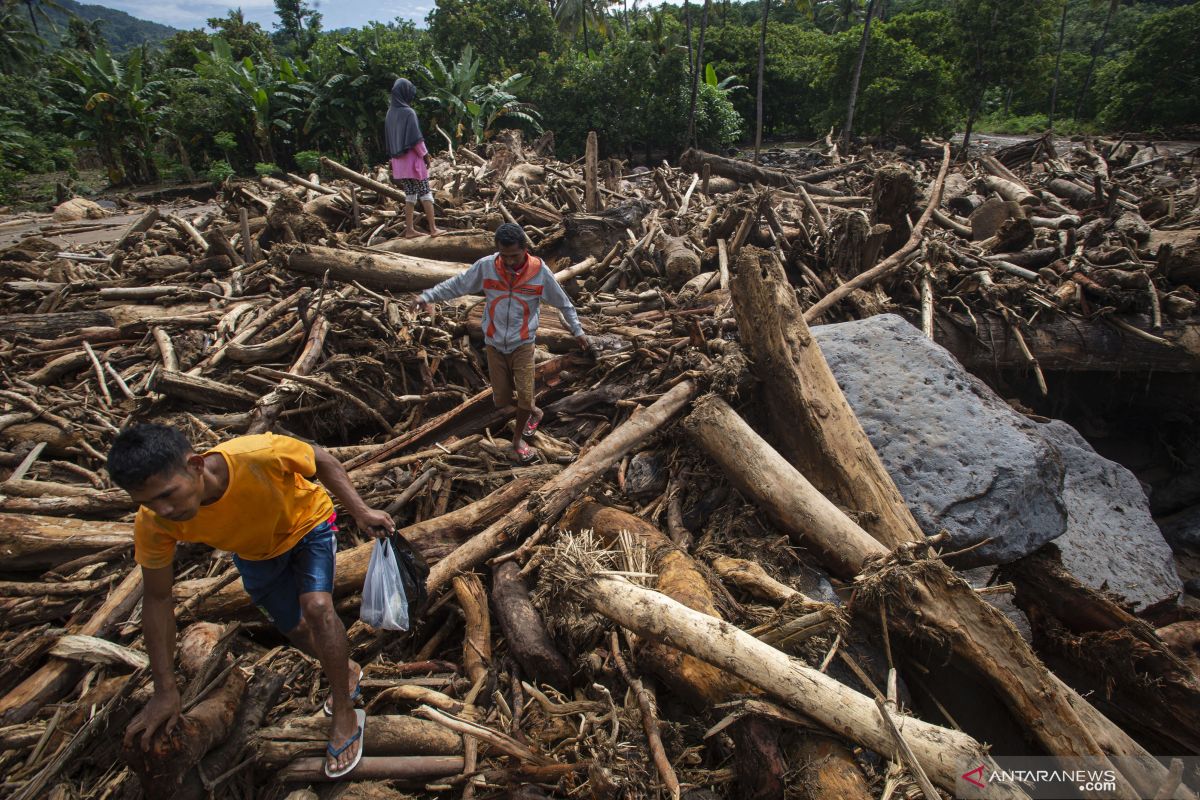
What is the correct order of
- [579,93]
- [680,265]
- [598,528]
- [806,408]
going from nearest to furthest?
[598,528] < [806,408] < [680,265] < [579,93]

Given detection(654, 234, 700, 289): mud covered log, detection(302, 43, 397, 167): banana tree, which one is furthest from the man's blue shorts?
detection(302, 43, 397, 167): banana tree

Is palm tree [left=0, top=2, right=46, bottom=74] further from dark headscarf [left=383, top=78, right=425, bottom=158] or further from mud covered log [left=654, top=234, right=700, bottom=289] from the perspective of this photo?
mud covered log [left=654, top=234, right=700, bottom=289]

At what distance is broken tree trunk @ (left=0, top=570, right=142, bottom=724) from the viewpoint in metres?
2.80

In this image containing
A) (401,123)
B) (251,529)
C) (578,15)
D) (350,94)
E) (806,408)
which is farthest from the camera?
(578,15)

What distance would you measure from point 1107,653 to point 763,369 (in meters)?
2.52

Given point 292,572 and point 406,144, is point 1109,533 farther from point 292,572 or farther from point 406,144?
point 406,144

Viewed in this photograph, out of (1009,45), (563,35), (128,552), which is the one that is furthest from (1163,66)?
(128,552)

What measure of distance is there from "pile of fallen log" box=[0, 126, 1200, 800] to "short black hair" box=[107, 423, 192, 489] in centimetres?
121

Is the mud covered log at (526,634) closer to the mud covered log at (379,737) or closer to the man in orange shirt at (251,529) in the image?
the mud covered log at (379,737)

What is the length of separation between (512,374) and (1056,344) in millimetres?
5958

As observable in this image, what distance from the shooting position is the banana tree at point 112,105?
19.8 m

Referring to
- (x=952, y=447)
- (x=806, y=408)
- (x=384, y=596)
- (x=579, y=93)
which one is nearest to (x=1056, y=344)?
(x=952, y=447)

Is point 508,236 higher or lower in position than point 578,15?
lower

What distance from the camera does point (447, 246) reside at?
22.9 feet
